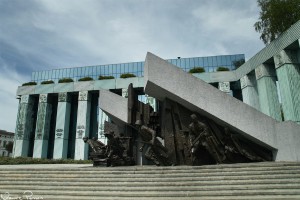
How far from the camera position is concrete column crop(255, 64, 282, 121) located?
18906mm

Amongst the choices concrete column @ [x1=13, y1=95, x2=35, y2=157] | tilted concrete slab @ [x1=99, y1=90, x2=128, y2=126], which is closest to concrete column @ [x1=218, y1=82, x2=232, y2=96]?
tilted concrete slab @ [x1=99, y1=90, x2=128, y2=126]

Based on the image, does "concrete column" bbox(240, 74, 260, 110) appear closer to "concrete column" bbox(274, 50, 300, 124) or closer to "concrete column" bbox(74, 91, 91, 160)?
"concrete column" bbox(274, 50, 300, 124)

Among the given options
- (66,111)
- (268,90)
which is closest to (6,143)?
(66,111)

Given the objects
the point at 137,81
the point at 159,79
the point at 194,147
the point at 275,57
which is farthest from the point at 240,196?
the point at 137,81

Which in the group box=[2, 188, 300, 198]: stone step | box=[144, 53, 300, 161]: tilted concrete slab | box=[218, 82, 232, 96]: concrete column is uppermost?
box=[218, 82, 232, 96]: concrete column

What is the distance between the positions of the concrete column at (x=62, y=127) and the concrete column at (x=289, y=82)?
2418cm

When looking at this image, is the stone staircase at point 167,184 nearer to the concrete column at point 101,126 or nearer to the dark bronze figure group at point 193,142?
the dark bronze figure group at point 193,142

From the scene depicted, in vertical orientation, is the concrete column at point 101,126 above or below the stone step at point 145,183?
above

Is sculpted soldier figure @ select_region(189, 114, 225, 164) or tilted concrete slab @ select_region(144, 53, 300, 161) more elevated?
tilted concrete slab @ select_region(144, 53, 300, 161)

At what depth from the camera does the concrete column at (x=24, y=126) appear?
103 feet

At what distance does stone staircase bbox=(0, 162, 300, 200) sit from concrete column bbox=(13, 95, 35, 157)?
84.8ft

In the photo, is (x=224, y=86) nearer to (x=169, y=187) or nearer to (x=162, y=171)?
(x=162, y=171)

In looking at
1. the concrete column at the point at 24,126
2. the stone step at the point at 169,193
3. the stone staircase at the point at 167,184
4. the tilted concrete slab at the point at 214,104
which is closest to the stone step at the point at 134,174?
the stone staircase at the point at 167,184

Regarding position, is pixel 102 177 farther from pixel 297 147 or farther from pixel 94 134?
pixel 94 134
